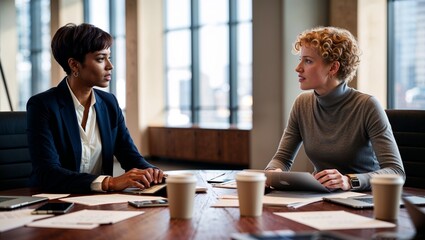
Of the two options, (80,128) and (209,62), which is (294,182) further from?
(209,62)

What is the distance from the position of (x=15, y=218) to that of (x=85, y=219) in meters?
0.21

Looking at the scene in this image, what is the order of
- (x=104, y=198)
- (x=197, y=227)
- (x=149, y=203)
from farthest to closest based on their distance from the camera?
(x=104, y=198) → (x=149, y=203) → (x=197, y=227)

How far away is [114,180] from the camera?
6.43ft

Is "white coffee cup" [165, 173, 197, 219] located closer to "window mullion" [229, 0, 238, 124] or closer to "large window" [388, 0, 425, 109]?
"large window" [388, 0, 425, 109]

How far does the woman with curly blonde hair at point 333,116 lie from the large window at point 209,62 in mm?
4726

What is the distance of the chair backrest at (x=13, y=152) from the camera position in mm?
2404

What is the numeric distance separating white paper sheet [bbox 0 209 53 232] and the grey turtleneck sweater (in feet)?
3.87

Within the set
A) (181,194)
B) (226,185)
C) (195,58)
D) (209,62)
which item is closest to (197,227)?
(181,194)

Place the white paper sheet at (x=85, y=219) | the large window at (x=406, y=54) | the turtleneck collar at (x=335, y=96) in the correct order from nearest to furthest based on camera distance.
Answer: the white paper sheet at (x=85, y=219), the turtleneck collar at (x=335, y=96), the large window at (x=406, y=54)

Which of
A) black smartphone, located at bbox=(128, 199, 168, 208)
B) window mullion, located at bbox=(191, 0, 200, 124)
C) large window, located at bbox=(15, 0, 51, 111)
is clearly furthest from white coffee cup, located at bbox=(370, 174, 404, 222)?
large window, located at bbox=(15, 0, 51, 111)

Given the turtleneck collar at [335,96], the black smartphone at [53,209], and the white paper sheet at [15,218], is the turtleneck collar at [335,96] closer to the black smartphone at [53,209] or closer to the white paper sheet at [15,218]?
the black smartphone at [53,209]

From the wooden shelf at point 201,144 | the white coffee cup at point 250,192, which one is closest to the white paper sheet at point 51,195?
the white coffee cup at point 250,192

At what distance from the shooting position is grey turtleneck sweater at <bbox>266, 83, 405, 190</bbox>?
220 centimetres

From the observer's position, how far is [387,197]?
143cm
